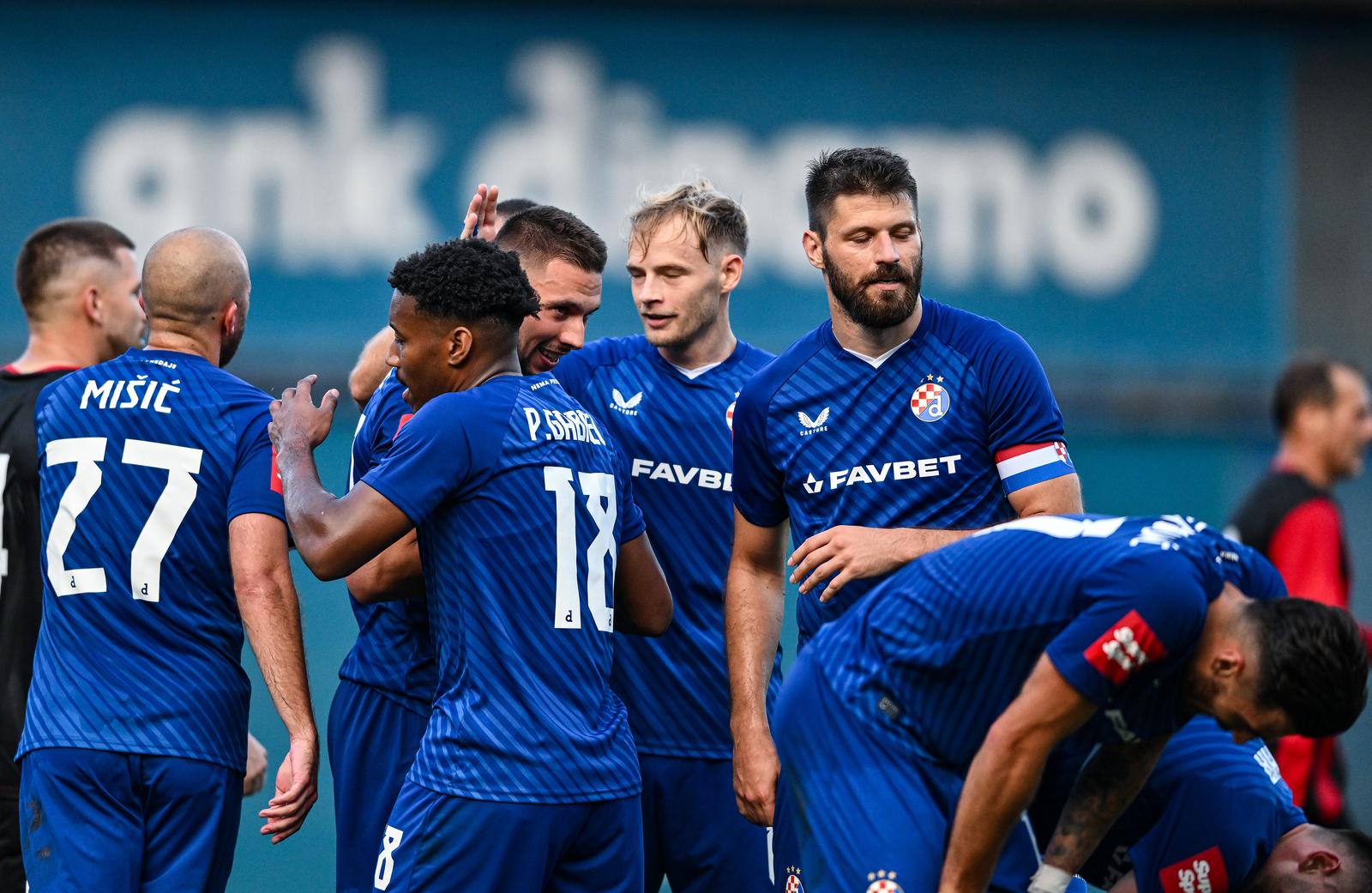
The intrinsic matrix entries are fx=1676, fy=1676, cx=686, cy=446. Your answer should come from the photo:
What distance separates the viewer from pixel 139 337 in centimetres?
603

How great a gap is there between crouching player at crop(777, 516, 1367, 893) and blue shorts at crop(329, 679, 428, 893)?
127 cm

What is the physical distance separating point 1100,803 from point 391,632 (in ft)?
6.93

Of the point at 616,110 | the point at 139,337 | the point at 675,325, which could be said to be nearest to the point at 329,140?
the point at 616,110

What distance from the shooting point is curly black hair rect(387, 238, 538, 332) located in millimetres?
4309

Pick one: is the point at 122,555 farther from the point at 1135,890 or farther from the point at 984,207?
the point at 984,207

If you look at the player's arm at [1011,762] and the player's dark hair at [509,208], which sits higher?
the player's dark hair at [509,208]

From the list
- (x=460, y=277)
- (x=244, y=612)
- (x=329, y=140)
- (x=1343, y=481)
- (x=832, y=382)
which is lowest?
(x=1343, y=481)

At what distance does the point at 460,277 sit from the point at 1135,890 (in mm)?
2469

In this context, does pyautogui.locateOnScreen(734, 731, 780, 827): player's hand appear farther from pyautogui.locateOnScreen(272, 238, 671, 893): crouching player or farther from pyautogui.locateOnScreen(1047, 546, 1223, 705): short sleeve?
pyautogui.locateOnScreen(1047, 546, 1223, 705): short sleeve

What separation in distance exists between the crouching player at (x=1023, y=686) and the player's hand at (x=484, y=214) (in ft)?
6.23

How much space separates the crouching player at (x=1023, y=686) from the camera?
365 cm

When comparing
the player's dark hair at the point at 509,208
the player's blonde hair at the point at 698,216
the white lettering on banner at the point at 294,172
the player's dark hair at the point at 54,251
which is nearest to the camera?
the player's blonde hair at the point at 698,216

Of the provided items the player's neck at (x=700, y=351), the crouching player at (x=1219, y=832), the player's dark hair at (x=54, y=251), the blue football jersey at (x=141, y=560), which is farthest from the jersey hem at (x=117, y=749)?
the crouching player at (x=1219, y=832)

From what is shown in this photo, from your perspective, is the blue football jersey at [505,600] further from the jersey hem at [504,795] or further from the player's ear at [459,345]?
the player's ear at [459,345]
